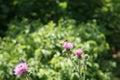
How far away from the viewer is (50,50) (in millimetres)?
3752

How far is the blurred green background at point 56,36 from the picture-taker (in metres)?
3.53

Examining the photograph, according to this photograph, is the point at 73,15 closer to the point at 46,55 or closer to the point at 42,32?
the point at 42,32

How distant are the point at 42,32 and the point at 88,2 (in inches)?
62.8

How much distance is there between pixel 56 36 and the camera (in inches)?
157

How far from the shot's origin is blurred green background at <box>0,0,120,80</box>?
3525 millimetres

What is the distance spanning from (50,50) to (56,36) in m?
0.29

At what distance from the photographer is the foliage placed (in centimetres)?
342

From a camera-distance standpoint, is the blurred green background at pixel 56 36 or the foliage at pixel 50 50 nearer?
the foliage at pixel 50 50

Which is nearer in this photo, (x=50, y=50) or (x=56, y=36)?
(x=50, y=50)

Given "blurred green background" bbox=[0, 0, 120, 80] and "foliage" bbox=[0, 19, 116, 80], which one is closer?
"foliage" bbox=[0, 19, 116, 80]

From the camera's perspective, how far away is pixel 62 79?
11.0ft

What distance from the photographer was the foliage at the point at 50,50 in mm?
3420

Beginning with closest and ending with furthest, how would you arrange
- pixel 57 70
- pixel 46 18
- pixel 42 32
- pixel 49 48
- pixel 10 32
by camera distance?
pixel 57 70
pixel 49 48
pixel 42 32
pixel 10 32
pixel 46 18

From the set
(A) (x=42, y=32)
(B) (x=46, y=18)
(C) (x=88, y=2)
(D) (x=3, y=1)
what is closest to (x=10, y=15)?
(D) (x=3, y=1)
